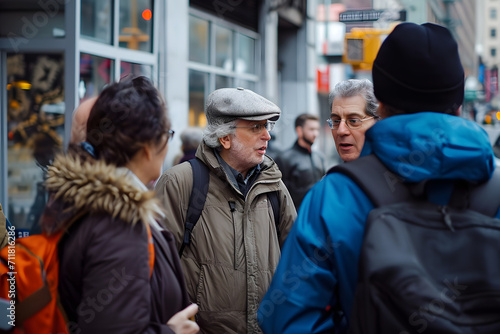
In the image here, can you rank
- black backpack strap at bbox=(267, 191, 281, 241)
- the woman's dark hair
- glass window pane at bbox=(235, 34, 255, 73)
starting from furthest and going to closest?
1. glass window pane at bbox=(235, 34, 255, 73)
2. black backpack strap at bbox=(267, 191, 281, 241)
3. the woman's dark hair

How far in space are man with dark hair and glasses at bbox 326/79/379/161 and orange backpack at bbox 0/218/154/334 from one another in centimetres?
214

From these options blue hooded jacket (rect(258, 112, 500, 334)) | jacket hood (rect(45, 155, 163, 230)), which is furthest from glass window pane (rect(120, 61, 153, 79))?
blue hooded jacket (rect(258, 112, 500, 334))

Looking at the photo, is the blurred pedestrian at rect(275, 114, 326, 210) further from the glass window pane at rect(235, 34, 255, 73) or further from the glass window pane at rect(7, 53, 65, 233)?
the glass window pane at rect(235, 34, 255, 73)

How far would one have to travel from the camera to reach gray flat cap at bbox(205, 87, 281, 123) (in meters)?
3.57

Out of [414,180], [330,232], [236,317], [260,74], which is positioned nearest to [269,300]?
[330,232]

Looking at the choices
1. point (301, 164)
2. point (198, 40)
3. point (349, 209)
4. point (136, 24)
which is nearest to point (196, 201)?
point (349, 209)

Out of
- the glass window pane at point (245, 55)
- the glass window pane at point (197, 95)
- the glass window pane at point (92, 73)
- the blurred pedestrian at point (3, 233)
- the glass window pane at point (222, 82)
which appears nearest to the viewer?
the blurred pedestrian at point (3, 233)

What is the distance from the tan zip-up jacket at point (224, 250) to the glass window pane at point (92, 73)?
4.45 metres

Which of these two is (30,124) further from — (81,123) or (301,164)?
(81,123)

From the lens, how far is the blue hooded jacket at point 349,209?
1819mm

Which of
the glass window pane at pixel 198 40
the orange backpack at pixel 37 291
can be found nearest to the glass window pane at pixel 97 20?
the glass window pane at pixel 198 40

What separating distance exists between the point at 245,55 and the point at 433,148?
42.8ft

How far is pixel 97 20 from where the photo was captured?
26.1ft

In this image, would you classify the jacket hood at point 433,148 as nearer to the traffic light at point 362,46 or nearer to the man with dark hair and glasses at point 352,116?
the man with dark hair and glasses at point 352,116
